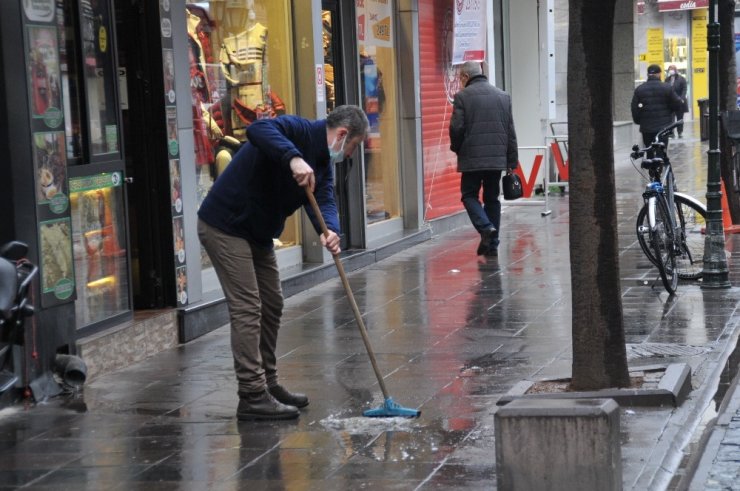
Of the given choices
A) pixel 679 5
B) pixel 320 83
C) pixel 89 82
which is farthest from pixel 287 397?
pixel 679 5

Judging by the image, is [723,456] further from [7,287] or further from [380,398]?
[7,287]

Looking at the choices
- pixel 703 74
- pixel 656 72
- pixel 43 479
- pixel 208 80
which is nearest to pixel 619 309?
pixel 43 479

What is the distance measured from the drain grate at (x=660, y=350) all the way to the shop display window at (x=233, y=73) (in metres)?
3.85

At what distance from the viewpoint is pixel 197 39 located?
424 inches

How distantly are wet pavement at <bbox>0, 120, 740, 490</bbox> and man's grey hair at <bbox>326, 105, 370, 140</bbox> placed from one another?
155cm

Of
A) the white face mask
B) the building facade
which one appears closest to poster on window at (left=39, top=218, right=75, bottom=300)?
the building facade

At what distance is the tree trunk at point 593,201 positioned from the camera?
7070 millimetres

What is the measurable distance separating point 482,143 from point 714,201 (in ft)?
10.9

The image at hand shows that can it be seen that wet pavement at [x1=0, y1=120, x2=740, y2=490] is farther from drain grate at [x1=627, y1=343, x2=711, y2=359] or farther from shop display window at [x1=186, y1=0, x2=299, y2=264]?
shop display window at [x1=186, y1=0, x2=299, y2=264]

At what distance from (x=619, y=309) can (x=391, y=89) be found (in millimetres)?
8479

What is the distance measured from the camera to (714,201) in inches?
452

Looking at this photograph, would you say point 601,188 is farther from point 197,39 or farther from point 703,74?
point 703,74

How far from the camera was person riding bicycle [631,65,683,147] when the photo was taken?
928 inches

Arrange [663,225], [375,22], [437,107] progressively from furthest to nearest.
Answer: [437,107] → [375,22] → [663,225]
